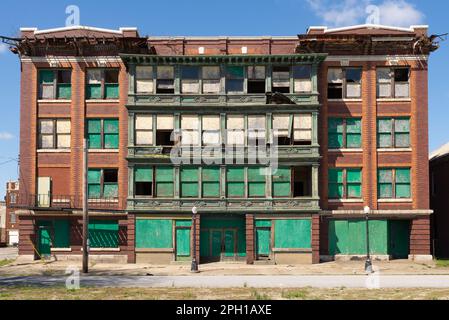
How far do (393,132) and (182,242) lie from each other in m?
16.5

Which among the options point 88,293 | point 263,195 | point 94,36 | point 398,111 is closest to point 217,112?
point 263,195

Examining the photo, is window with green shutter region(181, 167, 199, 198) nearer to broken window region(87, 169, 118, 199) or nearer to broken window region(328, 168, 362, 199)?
broken window region(87, 169, 118, 199)

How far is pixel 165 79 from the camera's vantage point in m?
37.1

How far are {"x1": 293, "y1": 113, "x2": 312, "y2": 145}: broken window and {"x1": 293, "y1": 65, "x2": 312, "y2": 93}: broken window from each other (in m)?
1.84

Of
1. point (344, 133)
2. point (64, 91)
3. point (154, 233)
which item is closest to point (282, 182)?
point (344, 133)

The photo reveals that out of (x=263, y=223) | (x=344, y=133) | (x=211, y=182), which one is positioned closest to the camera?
(x=263, y=223)

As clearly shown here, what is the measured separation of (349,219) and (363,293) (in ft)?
56.9

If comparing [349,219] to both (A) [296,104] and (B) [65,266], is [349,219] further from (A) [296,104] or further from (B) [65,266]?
(B) [65,266]

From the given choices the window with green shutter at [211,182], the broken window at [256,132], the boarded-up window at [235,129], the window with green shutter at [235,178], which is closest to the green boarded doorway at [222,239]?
the window with green shutter at [211,182]

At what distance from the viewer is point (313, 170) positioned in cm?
3597

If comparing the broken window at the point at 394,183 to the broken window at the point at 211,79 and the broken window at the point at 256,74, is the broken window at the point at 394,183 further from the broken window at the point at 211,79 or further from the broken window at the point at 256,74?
the broken window at the point at 211,79

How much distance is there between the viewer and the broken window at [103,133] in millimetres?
37875

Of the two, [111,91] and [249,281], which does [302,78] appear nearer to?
[111,91]

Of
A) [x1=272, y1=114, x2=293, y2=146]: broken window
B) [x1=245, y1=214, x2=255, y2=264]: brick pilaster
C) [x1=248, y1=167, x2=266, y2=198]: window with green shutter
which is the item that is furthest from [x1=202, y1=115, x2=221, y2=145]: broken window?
[x1=245, y1=214, x2=255, y2=264]: brick pilaster
